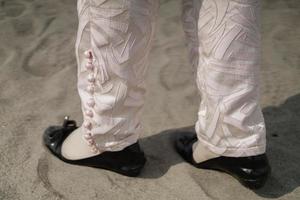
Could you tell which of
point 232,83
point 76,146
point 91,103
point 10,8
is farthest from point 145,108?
point 10,8

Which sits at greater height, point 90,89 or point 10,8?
point 90,89

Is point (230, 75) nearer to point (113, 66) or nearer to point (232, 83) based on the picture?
point (232, 83)

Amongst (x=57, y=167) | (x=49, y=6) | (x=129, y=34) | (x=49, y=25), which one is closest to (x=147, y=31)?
(x=129, y=34)

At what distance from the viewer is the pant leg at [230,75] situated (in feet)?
3.28

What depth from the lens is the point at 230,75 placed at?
1.04 m

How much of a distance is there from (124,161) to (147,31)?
385 mm

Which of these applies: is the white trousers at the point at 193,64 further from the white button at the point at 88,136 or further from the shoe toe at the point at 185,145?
the shoe toe at the point at 185,145

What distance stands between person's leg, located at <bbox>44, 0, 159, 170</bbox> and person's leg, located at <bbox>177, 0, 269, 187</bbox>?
0.14 metres

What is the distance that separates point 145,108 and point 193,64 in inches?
18.7

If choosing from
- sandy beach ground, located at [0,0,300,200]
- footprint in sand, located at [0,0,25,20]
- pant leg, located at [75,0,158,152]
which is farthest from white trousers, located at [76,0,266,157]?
footprint in sand, located at [0,0,25,20]

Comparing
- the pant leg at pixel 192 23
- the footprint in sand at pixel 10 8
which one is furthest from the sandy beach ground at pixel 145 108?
the pant leg at pixel 192 23

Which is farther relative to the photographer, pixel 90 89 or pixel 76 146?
pixel 76 146

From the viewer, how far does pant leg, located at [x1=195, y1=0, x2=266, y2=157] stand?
100 cm

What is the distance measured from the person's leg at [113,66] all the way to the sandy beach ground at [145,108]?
→ 14 centimetres
